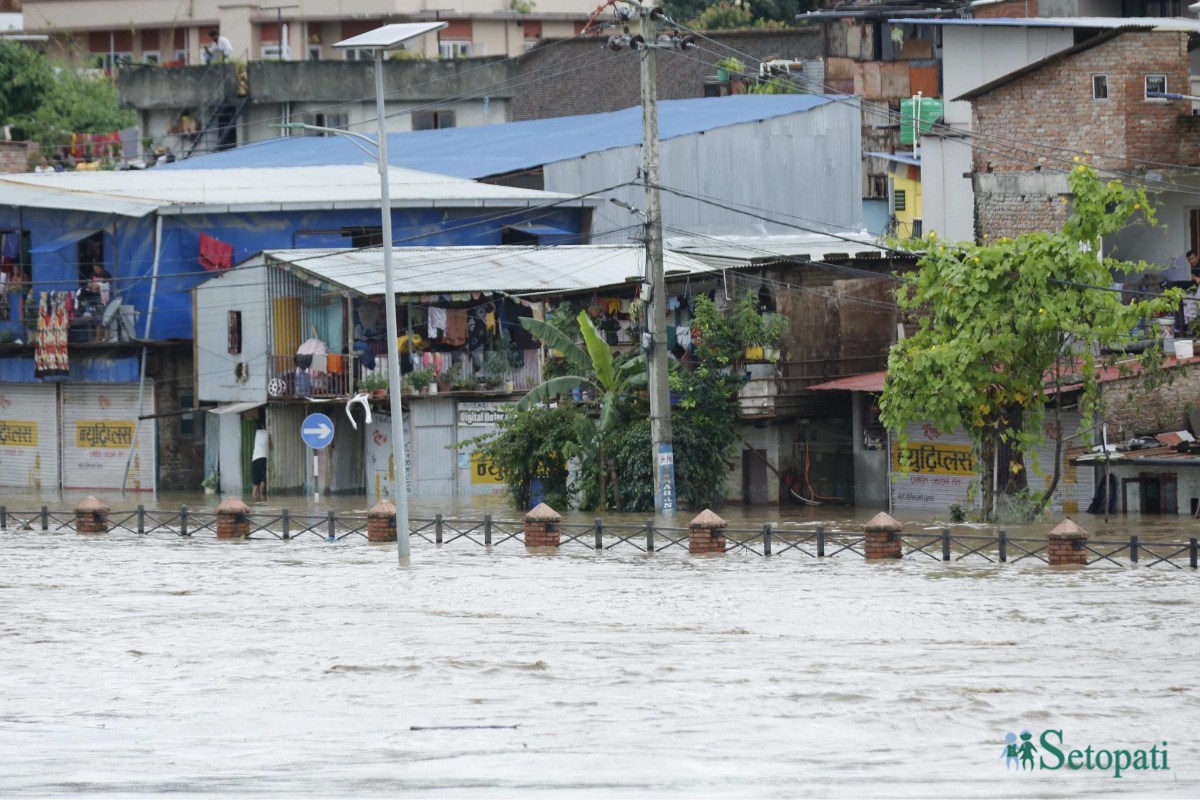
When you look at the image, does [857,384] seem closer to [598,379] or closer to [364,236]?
[598,379]

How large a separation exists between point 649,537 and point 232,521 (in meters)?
8.61

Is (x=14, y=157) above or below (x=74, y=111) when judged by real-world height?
below

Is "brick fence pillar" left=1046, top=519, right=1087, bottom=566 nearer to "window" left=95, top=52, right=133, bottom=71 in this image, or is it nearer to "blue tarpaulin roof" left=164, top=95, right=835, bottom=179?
"blue tarpaulin roof" left=164, top=95, right=835, bottom=179

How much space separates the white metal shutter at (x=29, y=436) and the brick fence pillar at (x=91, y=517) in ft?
41.4

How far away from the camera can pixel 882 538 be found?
95.7 feet

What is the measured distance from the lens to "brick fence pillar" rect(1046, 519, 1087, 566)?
27391 millimetres

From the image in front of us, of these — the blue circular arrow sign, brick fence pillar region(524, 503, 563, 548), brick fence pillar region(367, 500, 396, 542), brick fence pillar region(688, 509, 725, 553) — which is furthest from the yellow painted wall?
brick fence pillar region(688, 509, 725, 553)

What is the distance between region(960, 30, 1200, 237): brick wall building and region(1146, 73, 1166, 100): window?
21 millimetres

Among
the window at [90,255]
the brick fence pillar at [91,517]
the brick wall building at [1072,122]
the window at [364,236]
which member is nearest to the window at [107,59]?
the window at [90,255]

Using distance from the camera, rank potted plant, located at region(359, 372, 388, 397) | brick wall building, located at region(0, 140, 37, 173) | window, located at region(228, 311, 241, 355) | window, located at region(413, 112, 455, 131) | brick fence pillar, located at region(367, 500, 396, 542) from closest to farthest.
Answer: brick fence pillar, located at region(367, 500, 396, 542), potted plant, located at region(359, 372, 388, 397), window, located at region(228, 311, 241, 355), brick wall building, located at region(0, 140, 37, 173), window, located at region(413, 112, 455, 131)

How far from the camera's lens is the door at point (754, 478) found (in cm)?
3972

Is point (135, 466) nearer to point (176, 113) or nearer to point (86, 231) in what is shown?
point (86, 231)

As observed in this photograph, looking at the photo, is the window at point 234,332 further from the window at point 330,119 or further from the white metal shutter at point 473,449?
the window at point 330,119

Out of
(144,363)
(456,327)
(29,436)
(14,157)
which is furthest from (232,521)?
(14,157)
